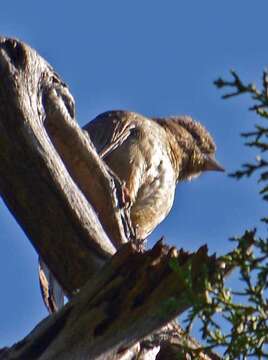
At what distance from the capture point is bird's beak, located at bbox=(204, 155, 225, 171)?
43.1ft

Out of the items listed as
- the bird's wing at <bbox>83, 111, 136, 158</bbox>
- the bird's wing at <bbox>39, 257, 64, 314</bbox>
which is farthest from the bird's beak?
the bird's wing at <bbox>39, 257, 64, 314</bbox>

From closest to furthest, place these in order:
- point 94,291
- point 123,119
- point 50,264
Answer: point 94,291
point 50,264
point 123,119

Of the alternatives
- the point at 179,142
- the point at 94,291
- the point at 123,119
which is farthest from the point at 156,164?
the point at 94,291

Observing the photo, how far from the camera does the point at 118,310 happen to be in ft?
17.3

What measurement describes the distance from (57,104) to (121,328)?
188 cm

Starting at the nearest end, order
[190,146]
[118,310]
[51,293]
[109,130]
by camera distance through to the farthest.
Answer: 1. [118,310]
2. [51,293]
3. [109,130]
4. [190,146]

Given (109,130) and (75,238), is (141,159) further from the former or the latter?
(75,238)

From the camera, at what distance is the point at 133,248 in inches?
209

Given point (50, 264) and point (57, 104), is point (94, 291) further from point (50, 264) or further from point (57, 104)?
point (57, 104)

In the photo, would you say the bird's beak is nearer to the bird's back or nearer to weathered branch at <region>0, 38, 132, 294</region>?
the bird's back

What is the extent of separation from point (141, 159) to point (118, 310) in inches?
212

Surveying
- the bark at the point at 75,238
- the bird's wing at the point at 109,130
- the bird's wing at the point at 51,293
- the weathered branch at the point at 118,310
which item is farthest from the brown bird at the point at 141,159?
the weathered branch at the point at 118,310

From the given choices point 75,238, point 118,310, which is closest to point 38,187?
point 75,238

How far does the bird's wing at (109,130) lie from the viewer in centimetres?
1061
